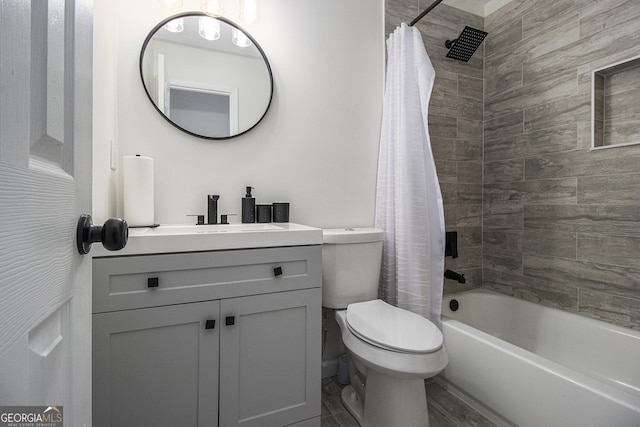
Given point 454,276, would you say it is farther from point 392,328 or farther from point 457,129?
point 457,129

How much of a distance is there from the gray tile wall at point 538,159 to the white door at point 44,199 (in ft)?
6.78

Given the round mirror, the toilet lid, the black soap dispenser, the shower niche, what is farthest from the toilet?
the shower niche

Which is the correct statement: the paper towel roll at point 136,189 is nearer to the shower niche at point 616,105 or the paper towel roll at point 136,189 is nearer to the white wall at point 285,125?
the white wall at point 285,125

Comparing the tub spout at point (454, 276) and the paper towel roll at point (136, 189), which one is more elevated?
the paper towel roll at point (136, 189)

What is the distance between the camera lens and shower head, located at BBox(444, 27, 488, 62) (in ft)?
6.60

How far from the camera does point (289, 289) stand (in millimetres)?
1246

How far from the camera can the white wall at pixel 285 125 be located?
4.65 feet

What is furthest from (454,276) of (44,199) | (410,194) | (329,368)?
(44,199)

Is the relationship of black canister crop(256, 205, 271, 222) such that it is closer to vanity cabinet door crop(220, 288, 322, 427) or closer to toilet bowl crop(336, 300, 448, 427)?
vanity cabinet door crop(220, 288, 322, 427)

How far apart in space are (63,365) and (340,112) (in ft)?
5.86

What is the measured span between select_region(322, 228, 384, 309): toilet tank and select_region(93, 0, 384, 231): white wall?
326 millimetres

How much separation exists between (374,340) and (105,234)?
1051mm

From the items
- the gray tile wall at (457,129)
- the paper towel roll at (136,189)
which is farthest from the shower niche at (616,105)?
the paper towel roll at (136,189)

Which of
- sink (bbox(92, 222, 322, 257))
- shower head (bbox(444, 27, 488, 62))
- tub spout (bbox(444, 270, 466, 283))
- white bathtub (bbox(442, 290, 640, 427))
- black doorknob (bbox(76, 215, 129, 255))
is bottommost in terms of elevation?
white bathtub (bbox(442, 290, 640, 427))
